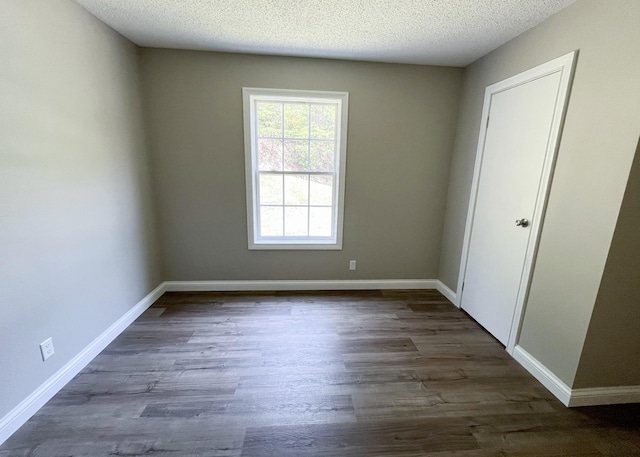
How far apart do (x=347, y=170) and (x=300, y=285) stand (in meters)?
1.41

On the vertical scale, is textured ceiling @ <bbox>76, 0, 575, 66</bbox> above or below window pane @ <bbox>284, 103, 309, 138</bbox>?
above

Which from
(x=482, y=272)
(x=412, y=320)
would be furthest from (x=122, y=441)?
(x=482, y=272)

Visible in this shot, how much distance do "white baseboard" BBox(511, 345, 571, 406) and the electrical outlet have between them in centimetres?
315

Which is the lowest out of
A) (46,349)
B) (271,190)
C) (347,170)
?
(46,349)

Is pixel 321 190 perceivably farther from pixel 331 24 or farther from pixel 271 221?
pixel 331 24

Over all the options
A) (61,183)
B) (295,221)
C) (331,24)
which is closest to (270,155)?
(295,221)

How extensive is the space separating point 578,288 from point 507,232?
25.5 inches

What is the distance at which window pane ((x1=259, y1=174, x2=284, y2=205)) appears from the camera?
2.87m

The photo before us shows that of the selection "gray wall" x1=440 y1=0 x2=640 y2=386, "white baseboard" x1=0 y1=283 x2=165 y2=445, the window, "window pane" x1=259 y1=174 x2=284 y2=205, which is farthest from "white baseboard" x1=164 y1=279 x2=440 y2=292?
"gray wall" x1=440 y1=0 x2=640 y2=386

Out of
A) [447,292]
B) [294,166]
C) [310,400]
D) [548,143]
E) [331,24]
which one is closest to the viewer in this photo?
[310,400]

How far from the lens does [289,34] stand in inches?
84.0

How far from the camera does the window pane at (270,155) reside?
9.19 feet

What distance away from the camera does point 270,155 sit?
111 inches

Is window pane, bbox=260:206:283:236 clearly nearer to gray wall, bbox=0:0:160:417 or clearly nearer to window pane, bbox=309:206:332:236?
window pane, bbox=309:206:332:236
